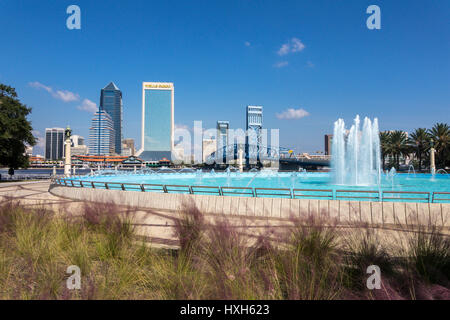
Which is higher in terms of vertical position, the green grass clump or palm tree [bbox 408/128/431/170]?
palm tree [bbox 408/128/431/170]

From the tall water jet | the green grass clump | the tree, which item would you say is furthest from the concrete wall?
the tree

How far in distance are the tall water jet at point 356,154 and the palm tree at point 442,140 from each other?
27.9m

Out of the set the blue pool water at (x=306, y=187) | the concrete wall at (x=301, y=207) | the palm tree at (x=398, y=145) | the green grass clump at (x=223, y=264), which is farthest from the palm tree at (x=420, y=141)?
the green grass clump at (x=223, y=264)

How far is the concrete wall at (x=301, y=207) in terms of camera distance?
819 centimetres

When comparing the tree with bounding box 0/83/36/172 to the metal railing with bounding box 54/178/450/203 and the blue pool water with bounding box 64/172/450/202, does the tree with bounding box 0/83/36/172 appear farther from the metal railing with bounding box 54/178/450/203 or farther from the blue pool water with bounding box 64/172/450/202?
the metal railing with bounding box 54/178/450/203

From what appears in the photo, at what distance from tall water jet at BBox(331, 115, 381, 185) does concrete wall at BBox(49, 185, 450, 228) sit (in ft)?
59.1

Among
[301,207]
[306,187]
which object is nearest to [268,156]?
[306,187]

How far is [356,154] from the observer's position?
25.9m

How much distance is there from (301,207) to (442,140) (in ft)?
164

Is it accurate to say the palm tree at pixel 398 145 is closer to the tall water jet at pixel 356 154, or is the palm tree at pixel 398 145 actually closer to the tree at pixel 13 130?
the tall water jet at pixel 356 154

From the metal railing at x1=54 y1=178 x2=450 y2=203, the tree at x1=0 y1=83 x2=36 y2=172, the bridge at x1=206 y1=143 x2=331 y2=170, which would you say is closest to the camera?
the metal railing at x1=54 y1=178 x2=450 y2=203

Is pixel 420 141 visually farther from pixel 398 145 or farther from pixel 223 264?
pixel 223 264

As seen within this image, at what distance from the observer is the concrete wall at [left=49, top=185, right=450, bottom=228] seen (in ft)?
26.9

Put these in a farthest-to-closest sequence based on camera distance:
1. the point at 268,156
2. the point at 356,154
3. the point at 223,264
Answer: the point at 268,156, the point at 356,154, the point at 223,264
